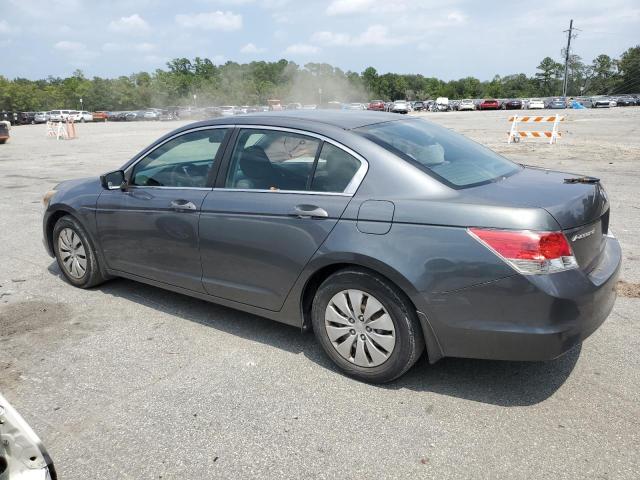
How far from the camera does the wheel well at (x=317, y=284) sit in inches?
127

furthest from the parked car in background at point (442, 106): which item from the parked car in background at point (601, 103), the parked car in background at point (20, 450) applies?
the parked car in background at point (20, 450)

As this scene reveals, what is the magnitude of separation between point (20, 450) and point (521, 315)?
93.3 inches

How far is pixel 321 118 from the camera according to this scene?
3.92 m

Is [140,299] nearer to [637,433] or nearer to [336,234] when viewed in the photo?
[336,234]

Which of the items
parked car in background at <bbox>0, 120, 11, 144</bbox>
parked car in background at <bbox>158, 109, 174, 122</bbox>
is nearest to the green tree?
parked car in background at <bbox>158, 109, 174, 122</bbox>

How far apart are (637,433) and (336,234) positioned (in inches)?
76.5

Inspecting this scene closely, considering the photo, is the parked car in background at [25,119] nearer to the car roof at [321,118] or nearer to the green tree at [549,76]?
the car roof at [321,118]

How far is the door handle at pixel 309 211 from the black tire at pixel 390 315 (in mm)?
381

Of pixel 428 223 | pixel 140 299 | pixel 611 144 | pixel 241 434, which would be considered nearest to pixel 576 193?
pixel 428 223

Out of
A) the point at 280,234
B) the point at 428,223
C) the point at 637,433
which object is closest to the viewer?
the point at 637,433

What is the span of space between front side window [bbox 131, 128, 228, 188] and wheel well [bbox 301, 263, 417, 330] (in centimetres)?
121

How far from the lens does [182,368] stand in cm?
373

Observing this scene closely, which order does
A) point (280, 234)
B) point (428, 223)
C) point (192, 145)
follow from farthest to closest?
1. point (192, 145)
2. point (280, 234)
3. point (428, 223)

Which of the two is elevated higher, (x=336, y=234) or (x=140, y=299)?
(x=336, y=234)
